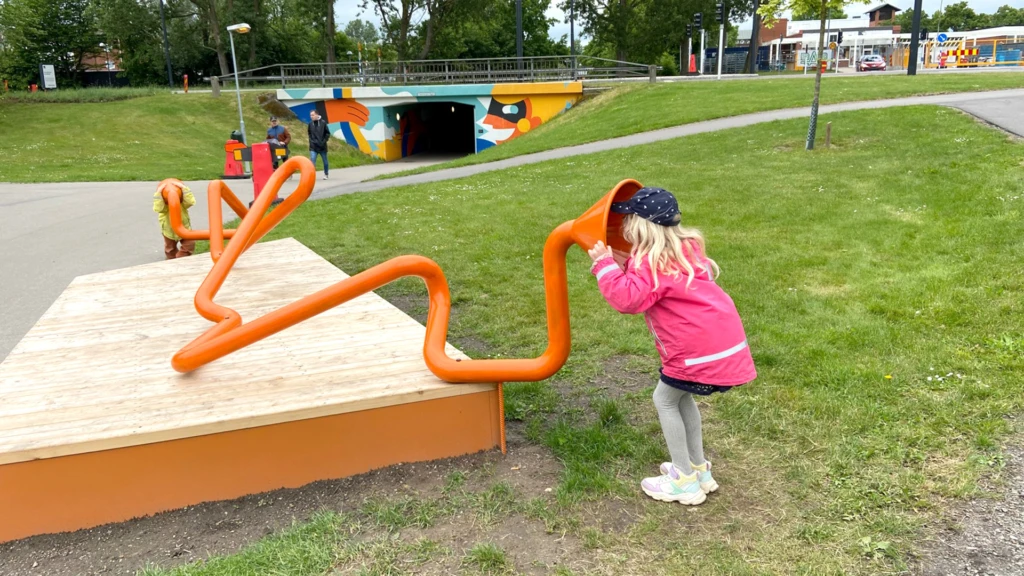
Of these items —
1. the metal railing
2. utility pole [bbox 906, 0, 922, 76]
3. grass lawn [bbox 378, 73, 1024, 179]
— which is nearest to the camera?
grass lawn [bbox 378, 73, 1024, 179]

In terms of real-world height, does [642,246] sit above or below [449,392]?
above

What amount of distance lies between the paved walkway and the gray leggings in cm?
530

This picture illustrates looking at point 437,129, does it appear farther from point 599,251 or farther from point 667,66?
point 599,251

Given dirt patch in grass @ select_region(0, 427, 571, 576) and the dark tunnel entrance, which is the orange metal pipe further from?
the dark tunnel entrance

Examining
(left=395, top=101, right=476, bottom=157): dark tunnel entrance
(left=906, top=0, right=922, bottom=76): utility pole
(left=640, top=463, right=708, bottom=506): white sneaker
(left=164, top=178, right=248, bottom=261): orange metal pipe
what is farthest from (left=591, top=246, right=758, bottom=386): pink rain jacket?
(left=395, top=101, right=476, bottom=157): dark tunnel entrance

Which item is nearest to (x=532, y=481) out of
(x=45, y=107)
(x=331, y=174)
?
(x=331, y=174)

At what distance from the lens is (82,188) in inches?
649

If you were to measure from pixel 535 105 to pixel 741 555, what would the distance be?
2747 centimetres

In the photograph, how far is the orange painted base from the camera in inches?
122

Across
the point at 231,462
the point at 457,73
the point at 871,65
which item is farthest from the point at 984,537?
the point at 871,65

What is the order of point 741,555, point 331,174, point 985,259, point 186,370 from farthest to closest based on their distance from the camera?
point 331,174, point 985,259, point 186,370, point 741,555

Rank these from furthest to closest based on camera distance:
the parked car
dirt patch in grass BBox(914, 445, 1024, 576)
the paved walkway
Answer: the parked car → the paved walkway → dirt patch in grass BBox(914, 445, 1024, 576)

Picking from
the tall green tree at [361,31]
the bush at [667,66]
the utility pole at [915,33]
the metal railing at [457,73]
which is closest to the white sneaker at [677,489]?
the utility pole at [915,33]

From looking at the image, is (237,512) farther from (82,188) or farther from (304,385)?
(82,188)
